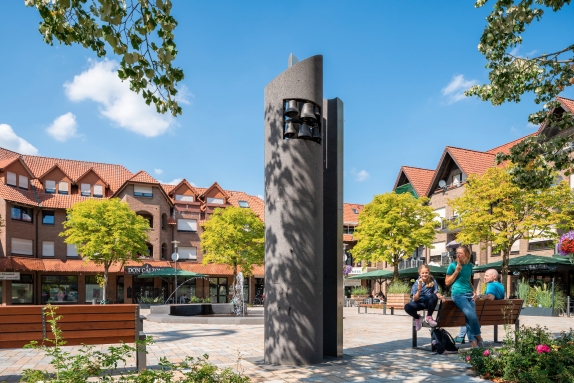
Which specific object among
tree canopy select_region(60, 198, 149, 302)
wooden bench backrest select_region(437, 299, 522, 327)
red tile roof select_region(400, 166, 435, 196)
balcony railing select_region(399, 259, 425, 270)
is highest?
red tile roof select_region(400, 166, 435, 196)

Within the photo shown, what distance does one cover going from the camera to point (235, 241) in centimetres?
4131

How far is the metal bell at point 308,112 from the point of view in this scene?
8.14m

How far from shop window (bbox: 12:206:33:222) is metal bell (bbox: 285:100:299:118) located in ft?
123

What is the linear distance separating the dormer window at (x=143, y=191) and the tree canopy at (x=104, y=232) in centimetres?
640

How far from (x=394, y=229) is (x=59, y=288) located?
1049 inches

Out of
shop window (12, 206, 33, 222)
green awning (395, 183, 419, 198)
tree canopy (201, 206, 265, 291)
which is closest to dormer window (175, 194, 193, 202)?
tree canopy (201, 206, 265, 291)

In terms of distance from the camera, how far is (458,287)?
8844mm

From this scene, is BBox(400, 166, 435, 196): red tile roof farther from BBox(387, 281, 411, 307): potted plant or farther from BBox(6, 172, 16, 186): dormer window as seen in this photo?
BBox(6, 172, 16, 186): dormer window

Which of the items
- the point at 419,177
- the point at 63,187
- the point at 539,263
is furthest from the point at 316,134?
the point at 419,177

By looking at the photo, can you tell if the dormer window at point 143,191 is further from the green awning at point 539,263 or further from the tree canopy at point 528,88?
the tree canopy at point 528,88

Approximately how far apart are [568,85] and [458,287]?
15.9 feet

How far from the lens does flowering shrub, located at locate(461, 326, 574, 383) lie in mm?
5941

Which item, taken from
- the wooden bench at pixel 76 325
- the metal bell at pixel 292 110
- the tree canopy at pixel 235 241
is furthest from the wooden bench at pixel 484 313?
the tree canopy at pixel 235 241

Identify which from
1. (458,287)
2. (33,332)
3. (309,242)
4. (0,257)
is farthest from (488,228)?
(0,257)
